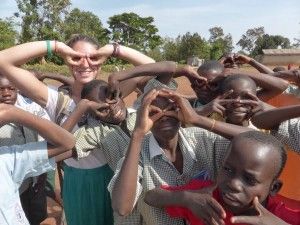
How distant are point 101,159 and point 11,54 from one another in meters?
0.81

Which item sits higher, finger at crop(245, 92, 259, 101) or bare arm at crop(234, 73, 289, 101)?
finger at crop(245, 92, 259, 101)

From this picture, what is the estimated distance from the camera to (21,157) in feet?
6.80

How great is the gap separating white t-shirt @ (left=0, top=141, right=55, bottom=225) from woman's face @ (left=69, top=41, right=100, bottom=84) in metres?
0.75

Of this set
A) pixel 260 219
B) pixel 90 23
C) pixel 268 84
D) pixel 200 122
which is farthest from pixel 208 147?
pixel 90 23

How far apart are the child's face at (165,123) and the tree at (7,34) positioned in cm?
2946

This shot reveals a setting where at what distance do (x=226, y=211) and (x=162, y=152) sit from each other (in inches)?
17.9

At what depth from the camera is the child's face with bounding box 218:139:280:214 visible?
5.50 ft

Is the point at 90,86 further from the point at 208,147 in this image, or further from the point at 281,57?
the point at 281,57

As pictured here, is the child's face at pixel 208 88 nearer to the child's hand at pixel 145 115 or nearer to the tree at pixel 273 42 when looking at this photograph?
the child's hand at pixel 145 115

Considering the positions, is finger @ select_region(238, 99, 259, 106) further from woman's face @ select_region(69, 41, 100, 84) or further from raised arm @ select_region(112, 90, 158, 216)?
woman's face @ select_region(69, 41, 100, 84)

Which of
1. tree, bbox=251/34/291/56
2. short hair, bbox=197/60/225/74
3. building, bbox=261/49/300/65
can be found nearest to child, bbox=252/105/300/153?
short hair, bbox=197/60/225/74

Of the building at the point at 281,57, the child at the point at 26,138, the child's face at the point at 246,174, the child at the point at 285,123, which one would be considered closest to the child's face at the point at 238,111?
the child at the point at 285,123

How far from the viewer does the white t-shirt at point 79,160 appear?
260cm

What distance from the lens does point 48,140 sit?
210 cm
